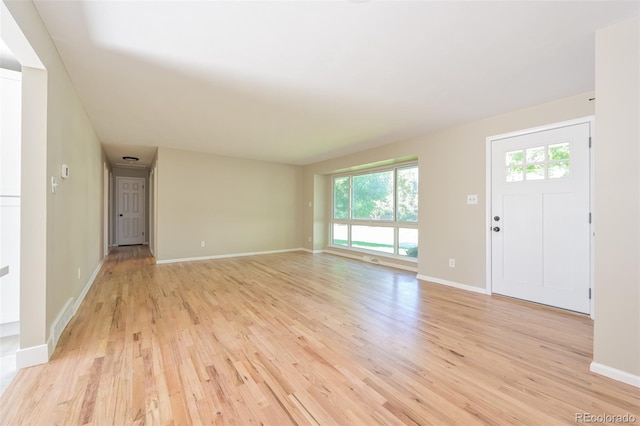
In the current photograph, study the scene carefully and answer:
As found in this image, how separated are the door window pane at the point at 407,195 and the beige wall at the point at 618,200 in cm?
313

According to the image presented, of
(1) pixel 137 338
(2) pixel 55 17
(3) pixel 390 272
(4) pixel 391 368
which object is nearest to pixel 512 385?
(4) pixel 391 368

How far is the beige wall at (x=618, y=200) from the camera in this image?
5.40 feet

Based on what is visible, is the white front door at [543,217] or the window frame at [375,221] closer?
the white front door at [543,217]

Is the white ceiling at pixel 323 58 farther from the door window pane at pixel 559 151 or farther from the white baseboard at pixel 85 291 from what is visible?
the white baseboard at pixel 85 291

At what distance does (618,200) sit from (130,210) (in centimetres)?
983

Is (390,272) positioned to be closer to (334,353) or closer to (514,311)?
(514,311)

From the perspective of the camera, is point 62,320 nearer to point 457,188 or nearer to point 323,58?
point 323,58

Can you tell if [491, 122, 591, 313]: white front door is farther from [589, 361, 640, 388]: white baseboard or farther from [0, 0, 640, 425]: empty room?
[589, 361, 640, 388]: white baseboard

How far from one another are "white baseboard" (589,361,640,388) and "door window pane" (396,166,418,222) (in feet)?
10.6

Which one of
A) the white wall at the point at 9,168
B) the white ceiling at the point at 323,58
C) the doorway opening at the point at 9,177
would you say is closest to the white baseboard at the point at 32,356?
the doorway opening at the point at 9,177

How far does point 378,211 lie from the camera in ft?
18.7

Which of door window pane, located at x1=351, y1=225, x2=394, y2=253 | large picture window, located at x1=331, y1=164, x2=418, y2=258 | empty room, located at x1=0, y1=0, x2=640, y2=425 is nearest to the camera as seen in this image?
empty room, located at x1=0, y1=0, x2=640, y2=425

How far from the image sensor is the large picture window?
16.6 feet
